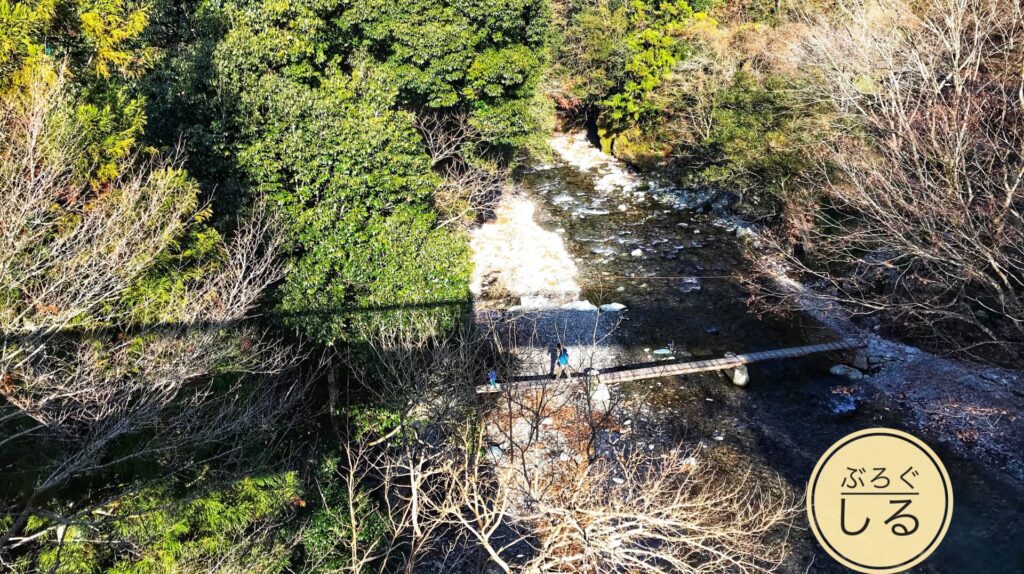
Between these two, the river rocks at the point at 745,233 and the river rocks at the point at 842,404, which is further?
the river rocks at the point at 745,233

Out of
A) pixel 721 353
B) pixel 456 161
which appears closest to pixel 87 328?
pixel 721 353

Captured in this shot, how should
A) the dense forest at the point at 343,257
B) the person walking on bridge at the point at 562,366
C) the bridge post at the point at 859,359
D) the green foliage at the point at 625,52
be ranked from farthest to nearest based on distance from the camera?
the green foliage at the point at 625,52 → the bridge post at the point at 859,359 → the person walking on bridge at the point at 562,366 → the dense forest at the point at 343,257

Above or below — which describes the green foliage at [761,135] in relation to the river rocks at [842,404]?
above

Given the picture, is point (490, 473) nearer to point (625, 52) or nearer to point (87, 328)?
point (87, 328)

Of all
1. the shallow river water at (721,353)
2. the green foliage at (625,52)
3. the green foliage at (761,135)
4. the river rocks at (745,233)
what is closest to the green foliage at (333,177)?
the shallow river water at (721,353)

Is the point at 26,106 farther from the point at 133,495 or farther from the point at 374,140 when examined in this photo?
the point at 374,140

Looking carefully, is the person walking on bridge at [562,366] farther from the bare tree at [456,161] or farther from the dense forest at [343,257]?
the bare tree at [456,161]

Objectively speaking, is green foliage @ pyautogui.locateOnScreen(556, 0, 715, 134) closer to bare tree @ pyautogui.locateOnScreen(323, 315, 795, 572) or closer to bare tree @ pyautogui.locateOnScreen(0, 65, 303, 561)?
bare tree @ pyautogui.locateOnScreen(323, 315, 795, 572)

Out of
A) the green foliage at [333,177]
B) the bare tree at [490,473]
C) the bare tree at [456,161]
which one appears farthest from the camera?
the bare tree at [456,161]

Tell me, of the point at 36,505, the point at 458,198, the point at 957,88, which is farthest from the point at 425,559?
the point at 957,88
